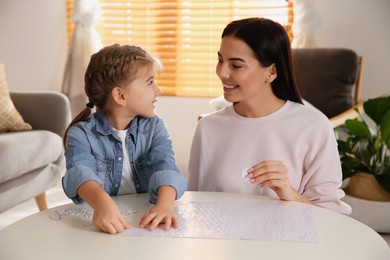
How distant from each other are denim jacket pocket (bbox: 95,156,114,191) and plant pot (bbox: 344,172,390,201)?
1819 mm

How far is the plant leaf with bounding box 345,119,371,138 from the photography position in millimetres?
2662

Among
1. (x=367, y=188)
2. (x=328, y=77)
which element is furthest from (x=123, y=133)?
(x=328, y=77)

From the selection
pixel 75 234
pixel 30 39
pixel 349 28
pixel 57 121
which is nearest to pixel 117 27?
pixel 30 39

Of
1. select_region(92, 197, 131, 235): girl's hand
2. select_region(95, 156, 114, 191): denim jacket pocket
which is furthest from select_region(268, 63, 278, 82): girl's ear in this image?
select_region(92, 197, 131, 235): girl's hand

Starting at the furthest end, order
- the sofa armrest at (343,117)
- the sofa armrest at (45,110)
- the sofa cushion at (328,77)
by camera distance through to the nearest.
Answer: the sofa cushion at (328,77), the sofa armrest at (45,110), the sofa armrest at (343,117)

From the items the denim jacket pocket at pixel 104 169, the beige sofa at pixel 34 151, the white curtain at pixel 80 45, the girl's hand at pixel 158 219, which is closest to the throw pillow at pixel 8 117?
the beige sofa at pixel 34 151

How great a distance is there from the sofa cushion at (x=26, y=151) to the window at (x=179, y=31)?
1.54m

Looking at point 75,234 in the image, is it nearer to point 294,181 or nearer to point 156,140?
point 156,140

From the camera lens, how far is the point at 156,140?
1.27 m

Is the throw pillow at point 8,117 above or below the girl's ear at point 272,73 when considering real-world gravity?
below

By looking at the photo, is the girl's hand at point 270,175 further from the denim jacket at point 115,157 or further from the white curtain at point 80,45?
the white curtain at point 80,45

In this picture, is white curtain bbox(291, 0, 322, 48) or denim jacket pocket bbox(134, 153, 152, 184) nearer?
denim jacket pocket bbox(134, 153, 152, 184)

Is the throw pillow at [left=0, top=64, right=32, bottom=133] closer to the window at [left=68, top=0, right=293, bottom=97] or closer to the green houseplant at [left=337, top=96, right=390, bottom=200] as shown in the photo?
the window at [left=68, top=0, right=293, bottom=97]

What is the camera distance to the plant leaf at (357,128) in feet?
8.73
